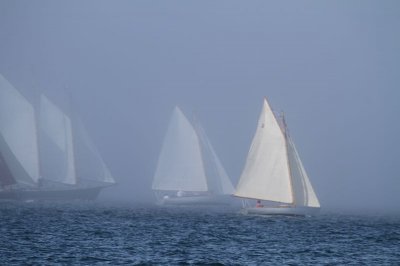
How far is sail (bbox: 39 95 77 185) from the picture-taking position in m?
189

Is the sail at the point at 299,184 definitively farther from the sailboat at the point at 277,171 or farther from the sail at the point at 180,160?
the sail at the point at 180,160

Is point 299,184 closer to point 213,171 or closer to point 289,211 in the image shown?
point 289,211

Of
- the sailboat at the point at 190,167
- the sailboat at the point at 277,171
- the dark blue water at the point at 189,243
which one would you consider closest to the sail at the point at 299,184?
the sailboat at the point at 277,171

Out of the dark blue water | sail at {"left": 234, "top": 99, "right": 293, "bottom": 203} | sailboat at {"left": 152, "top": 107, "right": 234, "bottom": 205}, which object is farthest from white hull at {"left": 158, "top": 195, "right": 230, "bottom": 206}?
the dark blue water

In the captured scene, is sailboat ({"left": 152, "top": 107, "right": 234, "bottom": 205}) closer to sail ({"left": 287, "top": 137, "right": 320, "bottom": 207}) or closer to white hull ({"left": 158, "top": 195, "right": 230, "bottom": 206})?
white hull ({"left": 158, "top": 195, "right": 230, "bottom": 206})

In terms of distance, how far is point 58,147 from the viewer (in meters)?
191

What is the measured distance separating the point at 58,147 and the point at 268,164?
305ft

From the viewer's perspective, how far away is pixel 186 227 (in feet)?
300

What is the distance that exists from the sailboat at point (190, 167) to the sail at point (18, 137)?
2657cm

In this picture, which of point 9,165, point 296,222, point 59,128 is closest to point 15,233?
point 296,222

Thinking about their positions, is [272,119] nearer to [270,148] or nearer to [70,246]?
[270,148]

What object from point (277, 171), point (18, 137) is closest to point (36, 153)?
point (18, 137)

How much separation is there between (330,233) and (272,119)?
22782 mm

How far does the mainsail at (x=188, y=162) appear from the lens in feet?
559
